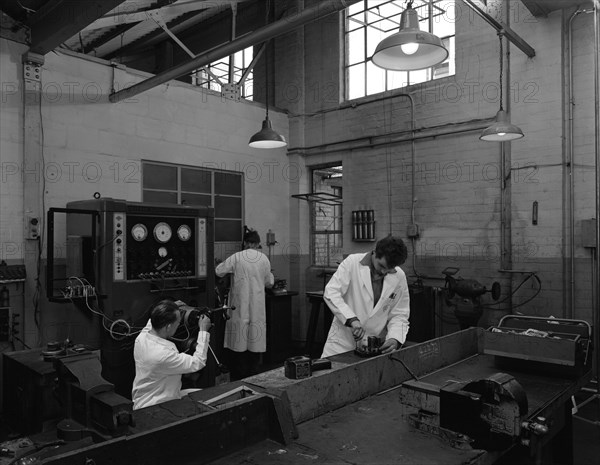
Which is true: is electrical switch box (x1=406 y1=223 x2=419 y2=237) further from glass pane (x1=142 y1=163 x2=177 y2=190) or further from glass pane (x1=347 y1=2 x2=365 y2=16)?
glass pane (x1=347 y1=2 x2=365 y2=16)

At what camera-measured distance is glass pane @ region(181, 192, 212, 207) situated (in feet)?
17.4

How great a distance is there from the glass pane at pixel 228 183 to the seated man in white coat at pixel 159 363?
3153 mm

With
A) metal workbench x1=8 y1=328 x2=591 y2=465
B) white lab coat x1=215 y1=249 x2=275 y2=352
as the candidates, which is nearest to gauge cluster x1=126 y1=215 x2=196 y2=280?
white lab coat x1=215 y1=249 x2=275 y2=352

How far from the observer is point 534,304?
15.2ft

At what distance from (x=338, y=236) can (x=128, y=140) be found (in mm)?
2995

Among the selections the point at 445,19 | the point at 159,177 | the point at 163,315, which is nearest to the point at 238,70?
the point at 159,177

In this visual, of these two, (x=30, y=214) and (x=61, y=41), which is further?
(x=30, y=214)

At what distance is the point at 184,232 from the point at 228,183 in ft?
5.71

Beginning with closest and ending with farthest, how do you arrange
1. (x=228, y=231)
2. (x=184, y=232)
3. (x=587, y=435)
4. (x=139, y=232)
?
(x=587, y=435) → (x=139, y=232) → (x=184, y=232) → (x=228, y=231)

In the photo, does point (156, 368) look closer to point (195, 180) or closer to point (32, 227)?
point (32, 227)

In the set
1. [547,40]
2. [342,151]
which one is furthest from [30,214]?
[547,40]

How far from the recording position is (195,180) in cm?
543

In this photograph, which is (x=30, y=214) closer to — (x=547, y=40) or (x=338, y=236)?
(x=338, y=236)

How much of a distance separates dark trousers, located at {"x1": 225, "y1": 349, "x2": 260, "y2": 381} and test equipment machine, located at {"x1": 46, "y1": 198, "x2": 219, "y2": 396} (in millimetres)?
1087
